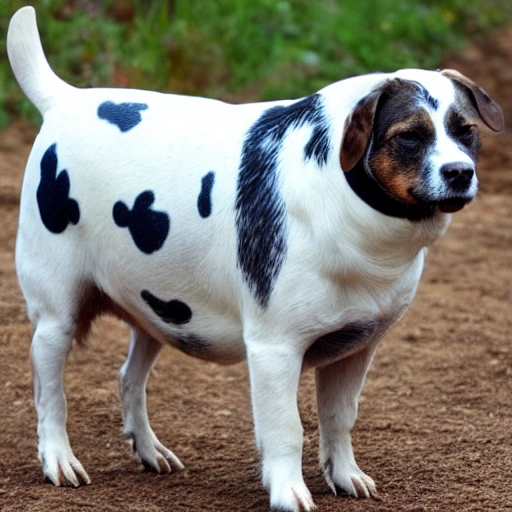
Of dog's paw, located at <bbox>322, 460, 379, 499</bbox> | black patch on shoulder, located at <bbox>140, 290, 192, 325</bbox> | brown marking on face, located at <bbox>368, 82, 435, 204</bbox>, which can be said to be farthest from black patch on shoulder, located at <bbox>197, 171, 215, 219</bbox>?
dog's paw, located at <bbox>322, 460, 379, 499</bbox>

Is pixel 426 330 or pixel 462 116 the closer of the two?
pixel 462 116

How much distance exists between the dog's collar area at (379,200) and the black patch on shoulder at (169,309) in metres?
0.76

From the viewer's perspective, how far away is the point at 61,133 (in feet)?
12.8

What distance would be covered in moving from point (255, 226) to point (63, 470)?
1.19 m

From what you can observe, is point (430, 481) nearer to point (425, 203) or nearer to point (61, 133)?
point (425, 203)

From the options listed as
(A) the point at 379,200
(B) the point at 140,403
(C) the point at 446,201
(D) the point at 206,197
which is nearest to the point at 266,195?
(D) the point at 206,197

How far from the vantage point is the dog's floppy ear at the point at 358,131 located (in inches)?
126

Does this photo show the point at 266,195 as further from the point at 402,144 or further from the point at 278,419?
the point at 278,419

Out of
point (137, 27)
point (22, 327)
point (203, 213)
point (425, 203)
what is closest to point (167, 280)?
point (203, 213)

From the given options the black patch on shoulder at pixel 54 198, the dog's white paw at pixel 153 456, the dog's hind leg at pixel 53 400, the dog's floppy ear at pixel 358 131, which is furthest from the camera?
the dog's white paw at pixel 153 456

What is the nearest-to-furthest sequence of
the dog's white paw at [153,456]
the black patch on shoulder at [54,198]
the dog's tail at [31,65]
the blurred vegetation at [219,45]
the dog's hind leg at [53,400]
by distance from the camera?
the black patch on shoulder at [54,198], the dog's hind leg at [53,400], the dog's tail at [31,65], the dog's white paw at [153,456], the blurred vegetation at [219,45]

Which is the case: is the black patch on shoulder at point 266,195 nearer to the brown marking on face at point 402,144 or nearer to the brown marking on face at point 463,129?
the brown marking on face at point 402,144

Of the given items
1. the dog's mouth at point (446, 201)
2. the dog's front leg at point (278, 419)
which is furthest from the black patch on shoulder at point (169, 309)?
the dog's mouth at point (446, 201)

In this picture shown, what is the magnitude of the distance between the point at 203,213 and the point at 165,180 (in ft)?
0.64
